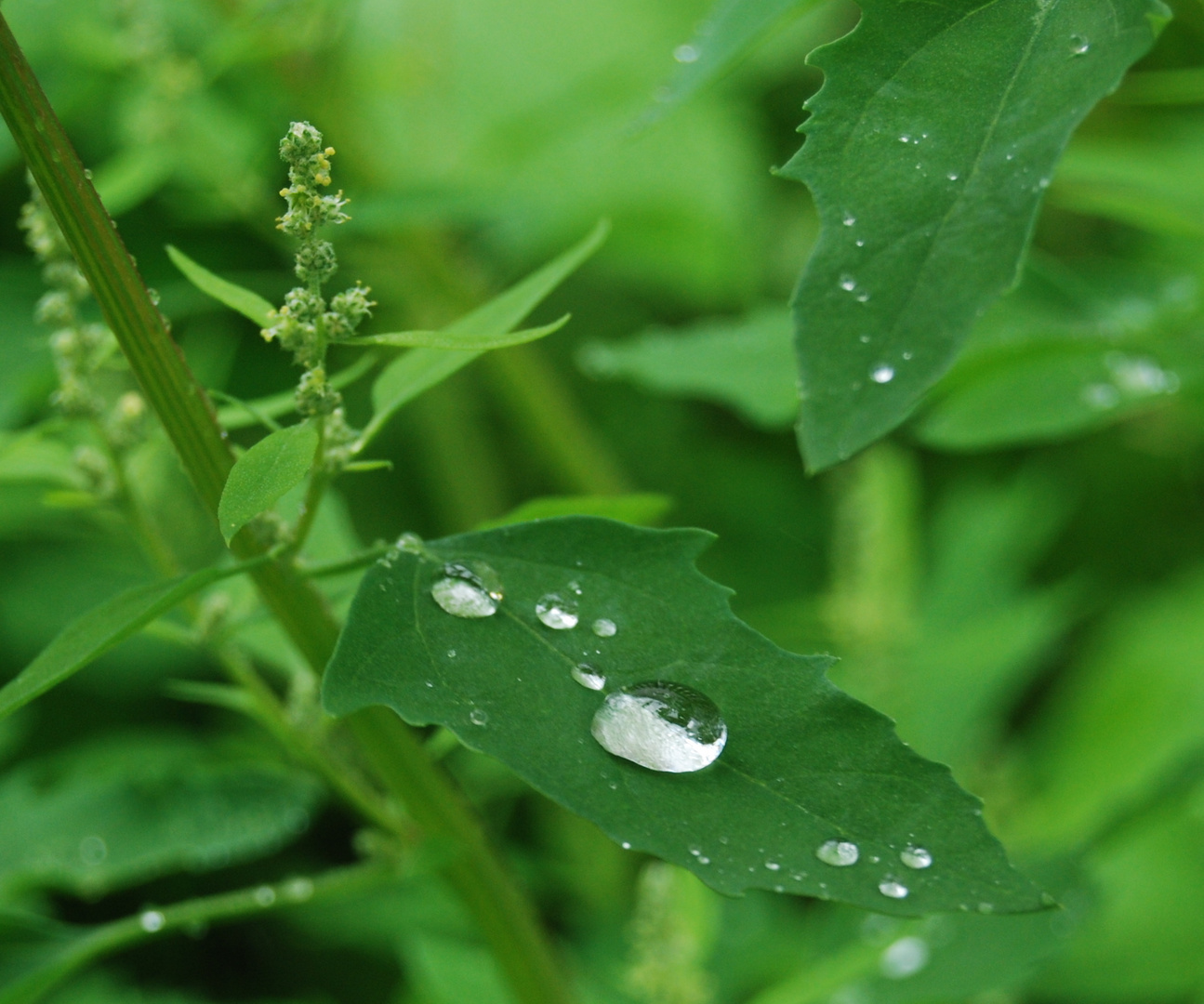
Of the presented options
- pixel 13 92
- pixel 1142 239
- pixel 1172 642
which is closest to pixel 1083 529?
pixel 1172 642

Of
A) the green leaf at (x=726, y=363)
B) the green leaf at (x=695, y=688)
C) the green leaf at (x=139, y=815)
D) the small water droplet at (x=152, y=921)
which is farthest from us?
the green leaf at (x=726, y=363)

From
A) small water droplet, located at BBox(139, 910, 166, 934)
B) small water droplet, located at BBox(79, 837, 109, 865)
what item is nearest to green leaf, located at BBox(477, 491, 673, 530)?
small water droplet, located at BBox(139, 910, 166, 934)

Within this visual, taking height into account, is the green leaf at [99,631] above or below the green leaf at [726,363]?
below

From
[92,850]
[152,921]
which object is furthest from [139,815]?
[152,921]

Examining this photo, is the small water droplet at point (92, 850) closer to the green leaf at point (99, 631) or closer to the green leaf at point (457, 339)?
the green leaf at point (99, 631)

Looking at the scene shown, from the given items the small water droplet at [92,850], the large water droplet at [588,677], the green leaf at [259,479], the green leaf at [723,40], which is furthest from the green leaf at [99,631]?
the small water droplet at [92,850]

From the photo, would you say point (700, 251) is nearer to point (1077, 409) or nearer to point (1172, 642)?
point (1172, 642)

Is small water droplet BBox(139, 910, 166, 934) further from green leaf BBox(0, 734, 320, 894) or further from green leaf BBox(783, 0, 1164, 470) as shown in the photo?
green leaf BBox(783, 0, 1164, 470)

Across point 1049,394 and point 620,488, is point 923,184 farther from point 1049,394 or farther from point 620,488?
point 620,488
